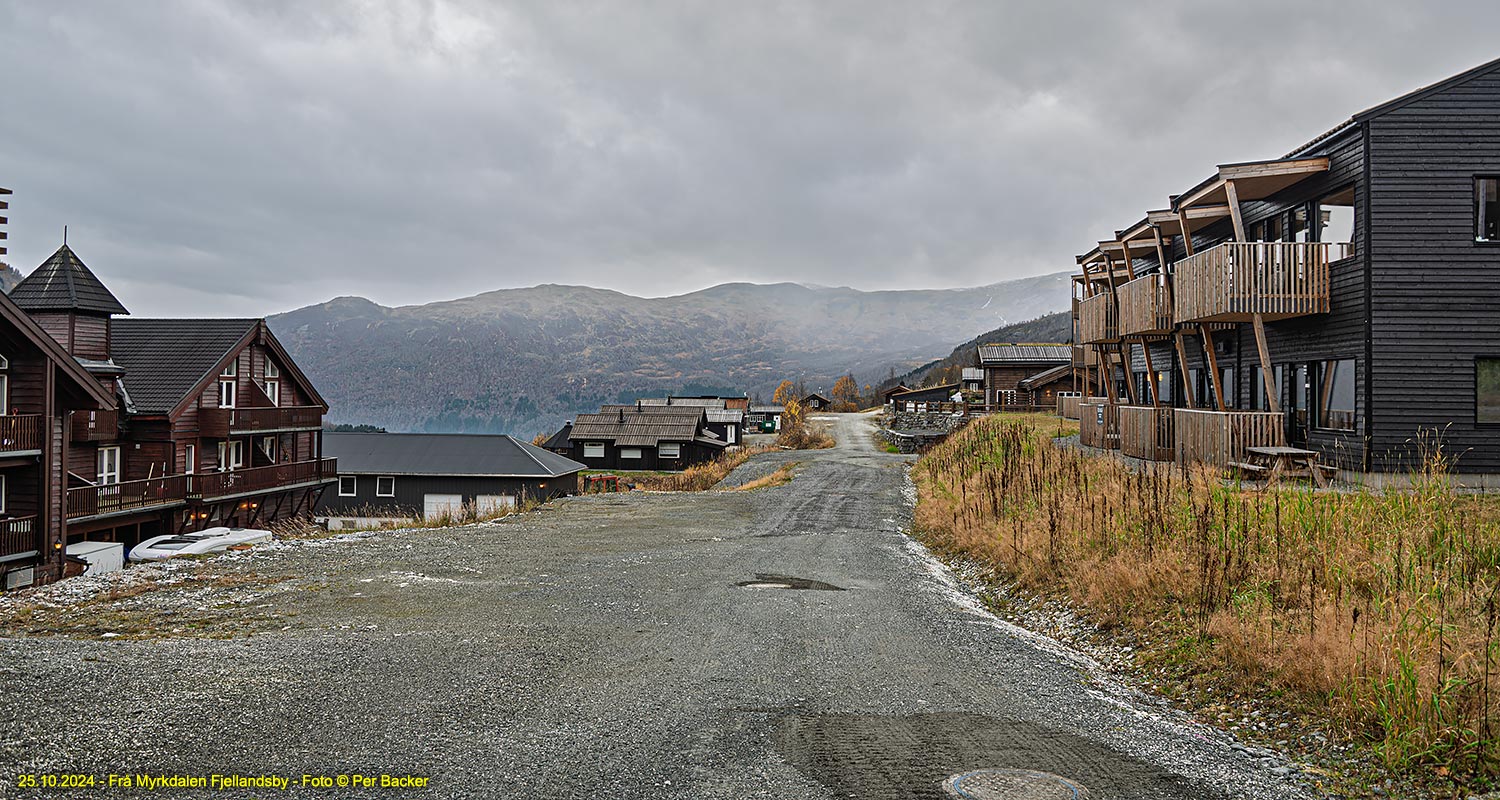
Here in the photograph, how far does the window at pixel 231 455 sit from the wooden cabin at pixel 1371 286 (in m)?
31.9

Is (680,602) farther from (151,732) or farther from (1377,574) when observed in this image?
(1377,574)

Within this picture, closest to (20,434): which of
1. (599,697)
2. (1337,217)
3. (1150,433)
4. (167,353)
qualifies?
(167,353)

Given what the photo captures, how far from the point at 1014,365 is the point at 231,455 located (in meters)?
47.2

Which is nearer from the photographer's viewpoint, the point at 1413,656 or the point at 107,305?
the point at 1413,656

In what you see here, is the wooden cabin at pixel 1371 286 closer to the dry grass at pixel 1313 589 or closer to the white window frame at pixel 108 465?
the dry grass at pixel 1313 589

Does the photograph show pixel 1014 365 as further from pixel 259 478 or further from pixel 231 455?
pixel 231 455

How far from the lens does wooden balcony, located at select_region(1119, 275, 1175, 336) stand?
2188 cm

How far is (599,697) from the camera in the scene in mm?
5902

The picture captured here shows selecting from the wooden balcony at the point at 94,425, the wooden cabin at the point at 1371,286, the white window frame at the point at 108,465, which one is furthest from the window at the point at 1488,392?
the white window frame at the point at 108,465

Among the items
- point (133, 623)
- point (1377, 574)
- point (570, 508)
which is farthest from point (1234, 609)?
point (570, 508)

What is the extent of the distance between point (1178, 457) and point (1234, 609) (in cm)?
1472

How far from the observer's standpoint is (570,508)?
2123 cm

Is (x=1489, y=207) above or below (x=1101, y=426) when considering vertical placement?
above

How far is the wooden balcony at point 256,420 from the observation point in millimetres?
30297
